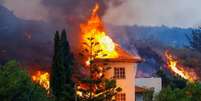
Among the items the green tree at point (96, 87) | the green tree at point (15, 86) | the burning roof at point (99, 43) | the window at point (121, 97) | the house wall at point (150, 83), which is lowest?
the window at point (121, 97)

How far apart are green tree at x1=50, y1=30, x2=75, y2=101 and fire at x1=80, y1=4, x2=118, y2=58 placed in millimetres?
4875

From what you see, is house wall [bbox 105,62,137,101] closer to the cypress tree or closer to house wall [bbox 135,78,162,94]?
house wall [bbox 135,78,162,94]

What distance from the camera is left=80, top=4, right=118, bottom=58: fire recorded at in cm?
5828

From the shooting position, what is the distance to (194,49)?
353ft

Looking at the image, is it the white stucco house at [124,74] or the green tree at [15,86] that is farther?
the white stucco house at [124,74]

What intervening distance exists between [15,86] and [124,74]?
1141 inches

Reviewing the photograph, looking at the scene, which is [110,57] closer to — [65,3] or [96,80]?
[96,80]

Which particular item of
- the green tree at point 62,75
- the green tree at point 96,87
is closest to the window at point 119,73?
the green tree at point 62,75

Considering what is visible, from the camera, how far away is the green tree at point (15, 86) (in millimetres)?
29969

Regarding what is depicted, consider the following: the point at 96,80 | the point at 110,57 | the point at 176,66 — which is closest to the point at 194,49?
the point at 176,66

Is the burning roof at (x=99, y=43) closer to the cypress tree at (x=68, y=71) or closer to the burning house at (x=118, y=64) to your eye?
the burning house at (x=118, y=64)

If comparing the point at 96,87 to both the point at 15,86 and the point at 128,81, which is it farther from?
the point at 15,86

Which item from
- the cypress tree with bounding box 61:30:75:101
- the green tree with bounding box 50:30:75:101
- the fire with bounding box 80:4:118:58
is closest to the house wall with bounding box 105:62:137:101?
the fire with bounding box 80:4:118:58

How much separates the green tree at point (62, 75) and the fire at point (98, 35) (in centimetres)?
488
